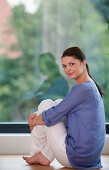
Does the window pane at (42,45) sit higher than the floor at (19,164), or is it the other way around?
the window pane at (42,45)

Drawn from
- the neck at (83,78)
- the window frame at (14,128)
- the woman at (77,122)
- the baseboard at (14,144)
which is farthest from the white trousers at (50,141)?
the window frame at (14,128)

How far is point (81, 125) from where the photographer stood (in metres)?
2.88

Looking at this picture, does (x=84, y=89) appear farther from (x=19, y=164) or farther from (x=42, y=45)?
(x=42, y=45)

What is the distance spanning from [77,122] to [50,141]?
0.23 metres

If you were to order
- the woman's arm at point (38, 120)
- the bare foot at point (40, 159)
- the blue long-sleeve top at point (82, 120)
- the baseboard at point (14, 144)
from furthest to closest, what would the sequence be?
1. the baseboard at point (14, 144)
2. the bare foot at point (40, 159)
3. the woman's arm at point (38, 120)
4. the blue long-sleeve top at point (82, 120)

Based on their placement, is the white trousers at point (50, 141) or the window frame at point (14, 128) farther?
the window frame at point (14, 128)

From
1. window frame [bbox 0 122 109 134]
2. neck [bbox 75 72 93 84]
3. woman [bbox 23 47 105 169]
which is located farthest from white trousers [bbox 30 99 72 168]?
window frame [bbox 0 122 109 134]

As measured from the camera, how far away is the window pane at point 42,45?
4.01 m

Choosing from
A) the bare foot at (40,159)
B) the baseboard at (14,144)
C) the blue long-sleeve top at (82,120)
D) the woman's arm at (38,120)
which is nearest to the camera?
the blue long-sleeve top at (82,120)

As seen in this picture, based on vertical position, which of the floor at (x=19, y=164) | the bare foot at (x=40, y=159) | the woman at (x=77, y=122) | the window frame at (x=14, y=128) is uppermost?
the woman at (x=77, y=122)

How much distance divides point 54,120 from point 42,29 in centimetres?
136

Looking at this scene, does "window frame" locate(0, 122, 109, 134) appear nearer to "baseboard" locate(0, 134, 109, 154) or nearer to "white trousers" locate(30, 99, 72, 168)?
"baseboard" locate(0, 134, 109, 154)

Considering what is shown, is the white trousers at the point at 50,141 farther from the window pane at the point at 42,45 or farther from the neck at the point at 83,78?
the window pane at the point at 42,45

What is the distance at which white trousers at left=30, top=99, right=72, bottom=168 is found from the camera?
2932 millimetres
